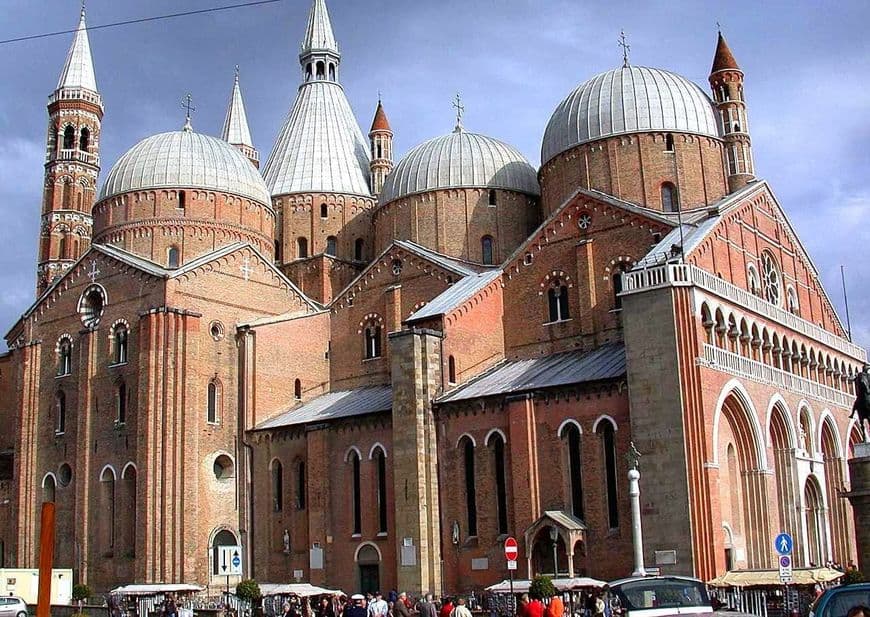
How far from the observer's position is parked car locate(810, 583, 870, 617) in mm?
11578

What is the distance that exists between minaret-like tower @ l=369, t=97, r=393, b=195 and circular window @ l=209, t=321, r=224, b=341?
13.5 meters

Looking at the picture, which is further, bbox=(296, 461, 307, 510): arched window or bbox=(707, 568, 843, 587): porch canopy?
bbox=(296, 461, 307, 510): arched window

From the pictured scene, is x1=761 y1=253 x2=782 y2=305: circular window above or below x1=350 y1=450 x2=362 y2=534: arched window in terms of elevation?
above

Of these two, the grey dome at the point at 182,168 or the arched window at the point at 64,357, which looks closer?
the arched window at the point at 64,357

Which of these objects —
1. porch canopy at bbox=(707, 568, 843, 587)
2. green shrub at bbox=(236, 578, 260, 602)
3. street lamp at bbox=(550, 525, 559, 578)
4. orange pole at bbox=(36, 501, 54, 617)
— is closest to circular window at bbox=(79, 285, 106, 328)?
green shrub at bbox=(236, 578, 260, 602)

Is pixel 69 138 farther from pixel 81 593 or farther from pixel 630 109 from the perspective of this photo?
pixel 630 109

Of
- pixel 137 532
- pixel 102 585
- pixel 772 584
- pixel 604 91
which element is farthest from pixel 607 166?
pixel 102 585

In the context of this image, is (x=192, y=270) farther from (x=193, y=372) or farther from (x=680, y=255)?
(x=680, y=255)

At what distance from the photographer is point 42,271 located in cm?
5694

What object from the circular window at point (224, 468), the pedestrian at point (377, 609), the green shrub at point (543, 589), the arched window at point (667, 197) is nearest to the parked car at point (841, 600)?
the pedestrian at point (377, 609)

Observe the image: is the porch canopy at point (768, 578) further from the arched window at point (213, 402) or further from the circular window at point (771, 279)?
the arched window at point (213, 402)

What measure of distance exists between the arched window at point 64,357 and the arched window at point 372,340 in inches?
486

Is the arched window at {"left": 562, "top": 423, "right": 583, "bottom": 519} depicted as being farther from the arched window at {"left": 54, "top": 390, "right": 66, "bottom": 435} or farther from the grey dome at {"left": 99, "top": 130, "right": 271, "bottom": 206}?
the arched window at {"left": 54, "top": 390, "right": 66, "bottom": 435}

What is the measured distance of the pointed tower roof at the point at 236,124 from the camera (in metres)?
60.4
